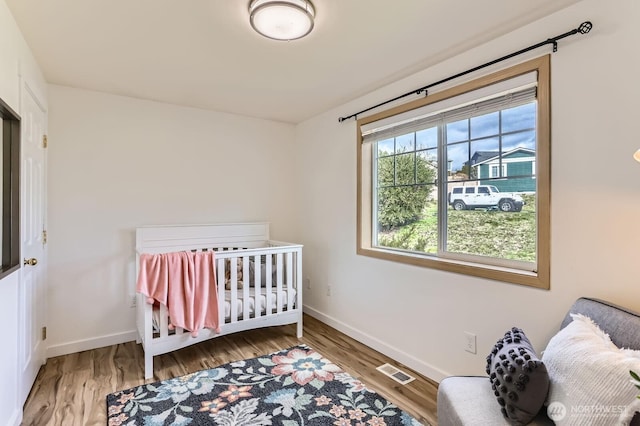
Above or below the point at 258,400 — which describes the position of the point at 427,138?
above

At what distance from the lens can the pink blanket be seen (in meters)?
2.51

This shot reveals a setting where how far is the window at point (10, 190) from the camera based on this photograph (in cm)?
183

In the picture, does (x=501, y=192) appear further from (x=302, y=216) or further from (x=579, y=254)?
(x=302, y=216)

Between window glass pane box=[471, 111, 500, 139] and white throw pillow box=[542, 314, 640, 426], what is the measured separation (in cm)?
131

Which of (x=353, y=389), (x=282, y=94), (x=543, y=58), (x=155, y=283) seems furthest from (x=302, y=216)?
(x=543, y=58)

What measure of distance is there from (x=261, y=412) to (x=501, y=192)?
2028 mm

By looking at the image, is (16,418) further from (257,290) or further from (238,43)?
(238,43)

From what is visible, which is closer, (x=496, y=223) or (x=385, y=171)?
(x=496, y=223)

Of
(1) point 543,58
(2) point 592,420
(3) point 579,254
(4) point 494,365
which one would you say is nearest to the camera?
(2) point 592,420

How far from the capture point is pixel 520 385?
1.23m

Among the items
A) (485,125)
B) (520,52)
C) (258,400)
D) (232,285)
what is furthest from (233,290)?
(520,52)

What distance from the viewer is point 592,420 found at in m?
1.05

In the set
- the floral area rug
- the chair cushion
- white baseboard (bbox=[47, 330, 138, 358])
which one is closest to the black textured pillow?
the chair cushion

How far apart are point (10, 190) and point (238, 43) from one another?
5.20 feet
